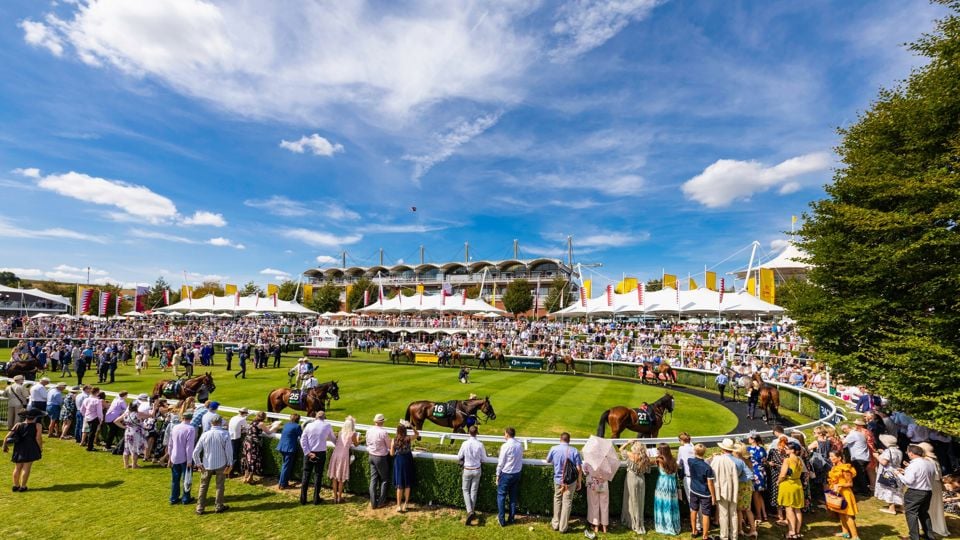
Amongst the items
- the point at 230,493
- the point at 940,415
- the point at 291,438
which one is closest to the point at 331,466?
the point at 291,438

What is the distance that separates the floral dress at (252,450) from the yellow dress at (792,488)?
968cm

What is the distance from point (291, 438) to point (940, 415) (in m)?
12.8

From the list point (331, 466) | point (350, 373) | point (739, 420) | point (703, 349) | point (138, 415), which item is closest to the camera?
point (331, 466)

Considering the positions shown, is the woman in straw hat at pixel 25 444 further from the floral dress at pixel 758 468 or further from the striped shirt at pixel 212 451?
the floral dress at pixel 758 468

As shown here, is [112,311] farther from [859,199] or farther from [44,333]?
[859,199]

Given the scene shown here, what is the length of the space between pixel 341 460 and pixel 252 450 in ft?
7.63

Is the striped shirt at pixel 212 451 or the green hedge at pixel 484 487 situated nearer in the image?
the green hedge at pixel 484 487

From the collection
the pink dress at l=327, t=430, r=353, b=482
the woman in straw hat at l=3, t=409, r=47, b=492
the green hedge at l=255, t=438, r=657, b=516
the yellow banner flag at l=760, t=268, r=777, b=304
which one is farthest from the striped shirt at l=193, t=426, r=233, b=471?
the yellow banner flag at l=760, t=268, r=777, b=304

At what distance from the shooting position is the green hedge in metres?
7.77

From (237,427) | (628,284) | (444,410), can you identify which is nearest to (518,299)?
(628,284)

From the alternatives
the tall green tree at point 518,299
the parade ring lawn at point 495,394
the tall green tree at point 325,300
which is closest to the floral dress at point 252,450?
the parade ring lawn at point 495,394

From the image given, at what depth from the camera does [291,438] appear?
28.8 feet

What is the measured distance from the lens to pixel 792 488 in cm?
711

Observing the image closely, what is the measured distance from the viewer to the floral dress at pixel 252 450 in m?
9.42
